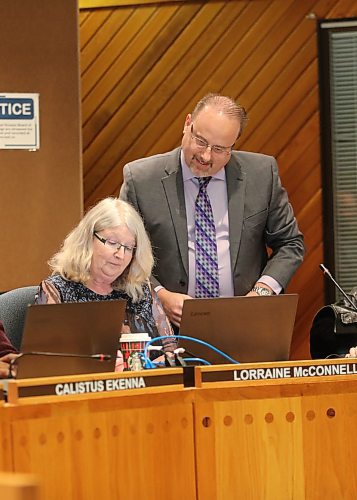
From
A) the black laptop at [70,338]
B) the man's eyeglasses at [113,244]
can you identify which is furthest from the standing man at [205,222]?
the black laptop at [70,338]

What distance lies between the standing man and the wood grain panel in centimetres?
136

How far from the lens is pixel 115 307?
9.91 ft

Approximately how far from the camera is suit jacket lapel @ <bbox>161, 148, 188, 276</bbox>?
4.31m

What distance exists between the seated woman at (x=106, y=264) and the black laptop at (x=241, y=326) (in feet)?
1.56

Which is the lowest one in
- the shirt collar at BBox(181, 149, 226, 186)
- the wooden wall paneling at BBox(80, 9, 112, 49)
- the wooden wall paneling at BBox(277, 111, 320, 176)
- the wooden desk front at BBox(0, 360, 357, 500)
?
the wooden desk front at BBox(0, 360, 357, 500)

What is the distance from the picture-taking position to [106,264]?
Result: 12.1 feet

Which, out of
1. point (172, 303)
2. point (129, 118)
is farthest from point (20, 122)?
point (172, 303)

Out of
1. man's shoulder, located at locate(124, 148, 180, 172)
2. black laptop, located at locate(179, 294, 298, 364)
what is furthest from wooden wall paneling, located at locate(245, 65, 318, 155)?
black laptop, located at locate(179, 294, 298, 364)

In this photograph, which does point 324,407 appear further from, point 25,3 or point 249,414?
Result: point 25,3

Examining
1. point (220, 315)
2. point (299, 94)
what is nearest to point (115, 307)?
point (220, 315)

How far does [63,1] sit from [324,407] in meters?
2.93

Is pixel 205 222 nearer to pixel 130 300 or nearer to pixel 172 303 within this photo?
pixel 172 303

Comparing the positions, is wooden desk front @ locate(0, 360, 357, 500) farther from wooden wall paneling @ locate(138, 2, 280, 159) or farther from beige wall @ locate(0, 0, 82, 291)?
wooden wall paneling @ locate(138, 2, 280, 159)

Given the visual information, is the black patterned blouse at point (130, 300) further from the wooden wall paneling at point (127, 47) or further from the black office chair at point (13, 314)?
the wooden wall paneling at point (127, 47)
